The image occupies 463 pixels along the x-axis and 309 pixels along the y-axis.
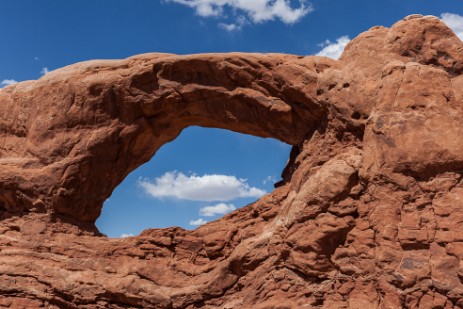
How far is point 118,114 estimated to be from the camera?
32.4 ft

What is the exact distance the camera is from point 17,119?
33.7 ft

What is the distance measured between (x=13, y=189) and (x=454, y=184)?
7.59m

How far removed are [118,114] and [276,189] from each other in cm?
333

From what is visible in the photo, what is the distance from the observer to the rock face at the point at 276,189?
24.3 feet

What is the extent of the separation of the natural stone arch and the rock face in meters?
0.03

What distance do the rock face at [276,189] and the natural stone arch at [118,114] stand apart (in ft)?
0.09

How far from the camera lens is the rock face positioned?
7.41m

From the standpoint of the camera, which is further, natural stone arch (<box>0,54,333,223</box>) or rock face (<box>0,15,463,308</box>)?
natural stone arch (<box>0,54,333,223</box>)

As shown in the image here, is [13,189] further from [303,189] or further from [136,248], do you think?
[303,189]

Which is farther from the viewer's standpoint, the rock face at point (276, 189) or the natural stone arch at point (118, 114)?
the natural stone arch at point (118, 114)

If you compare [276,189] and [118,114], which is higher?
[118,114]

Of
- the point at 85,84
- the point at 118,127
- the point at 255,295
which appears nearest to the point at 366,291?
the point at 255,295

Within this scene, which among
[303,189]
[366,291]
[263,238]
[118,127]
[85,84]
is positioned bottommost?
[366,291]

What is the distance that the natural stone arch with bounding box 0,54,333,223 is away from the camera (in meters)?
9.41
